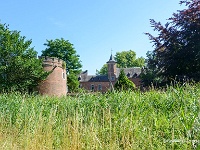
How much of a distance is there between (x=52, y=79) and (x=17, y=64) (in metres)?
6.29

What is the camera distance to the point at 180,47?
49.5 ft

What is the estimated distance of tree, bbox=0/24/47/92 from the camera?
86.2 ft

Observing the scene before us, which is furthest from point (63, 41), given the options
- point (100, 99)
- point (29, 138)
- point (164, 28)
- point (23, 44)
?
point (29, 138)

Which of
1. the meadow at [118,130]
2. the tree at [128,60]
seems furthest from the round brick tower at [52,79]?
the tree at [128,60]

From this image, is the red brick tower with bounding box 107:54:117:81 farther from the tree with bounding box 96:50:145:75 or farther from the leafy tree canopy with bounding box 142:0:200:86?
the leafy tree canopy with bounding box 142:0:200:86

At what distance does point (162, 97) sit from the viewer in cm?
634

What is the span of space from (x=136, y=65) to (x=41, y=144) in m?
69.1

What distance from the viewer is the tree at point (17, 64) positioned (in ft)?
86.2

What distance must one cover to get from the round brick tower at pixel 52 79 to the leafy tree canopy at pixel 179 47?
56.8ft

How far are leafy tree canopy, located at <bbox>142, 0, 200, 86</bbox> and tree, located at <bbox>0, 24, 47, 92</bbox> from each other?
1491 cm

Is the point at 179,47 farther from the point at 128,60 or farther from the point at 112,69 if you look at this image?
the point at 128,60

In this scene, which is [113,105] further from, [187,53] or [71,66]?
[71,66]

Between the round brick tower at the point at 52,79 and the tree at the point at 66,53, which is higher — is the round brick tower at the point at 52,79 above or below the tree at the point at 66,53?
below

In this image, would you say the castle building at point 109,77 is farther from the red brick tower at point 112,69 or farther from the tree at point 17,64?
the tree at point 17,64
